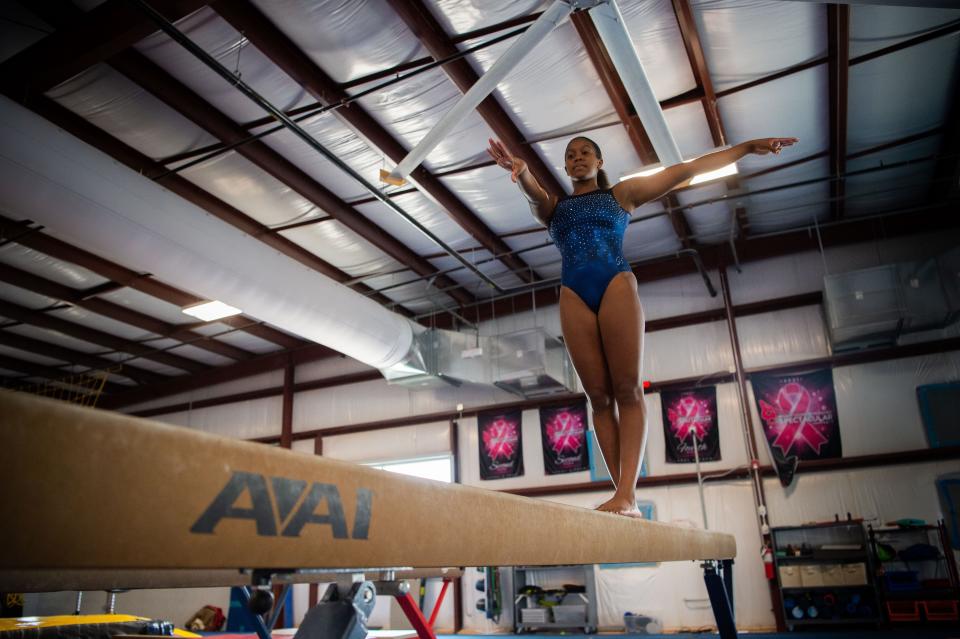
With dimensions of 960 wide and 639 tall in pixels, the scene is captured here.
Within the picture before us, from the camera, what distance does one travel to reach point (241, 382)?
14.5 meters

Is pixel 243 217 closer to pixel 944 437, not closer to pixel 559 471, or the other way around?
pixel 559 471

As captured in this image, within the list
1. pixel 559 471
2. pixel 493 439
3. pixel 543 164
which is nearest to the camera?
pixel 543 164

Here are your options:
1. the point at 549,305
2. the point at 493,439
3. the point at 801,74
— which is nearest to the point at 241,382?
the point at 493,439

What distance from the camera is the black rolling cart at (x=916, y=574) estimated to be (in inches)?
302

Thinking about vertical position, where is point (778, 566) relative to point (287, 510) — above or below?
below

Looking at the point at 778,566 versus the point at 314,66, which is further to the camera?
the point at 778,566

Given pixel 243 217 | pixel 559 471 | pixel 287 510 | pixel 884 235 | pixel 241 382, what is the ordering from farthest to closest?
A: pixel 241 382 → pixel 559 471 → pixel 884 235 → pixel 243 217 → pixel 287 510

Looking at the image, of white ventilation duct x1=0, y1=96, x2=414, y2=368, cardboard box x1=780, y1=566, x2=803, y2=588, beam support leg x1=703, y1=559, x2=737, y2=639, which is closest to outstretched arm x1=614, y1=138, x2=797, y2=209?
beam support leg x1=703, y1=559, x2=737, y2=639

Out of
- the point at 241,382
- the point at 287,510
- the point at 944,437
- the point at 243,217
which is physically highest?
the point at 243,217

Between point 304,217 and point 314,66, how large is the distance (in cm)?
297

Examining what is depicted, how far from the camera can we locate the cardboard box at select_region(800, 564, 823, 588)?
8.25m

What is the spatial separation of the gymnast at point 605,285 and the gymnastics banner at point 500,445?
27.8 ft

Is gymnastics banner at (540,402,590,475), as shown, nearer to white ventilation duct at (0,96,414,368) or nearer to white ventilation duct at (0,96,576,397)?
white ventilation duct at (0,96,576,397)

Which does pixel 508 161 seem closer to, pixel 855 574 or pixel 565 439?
pixel 855 574
